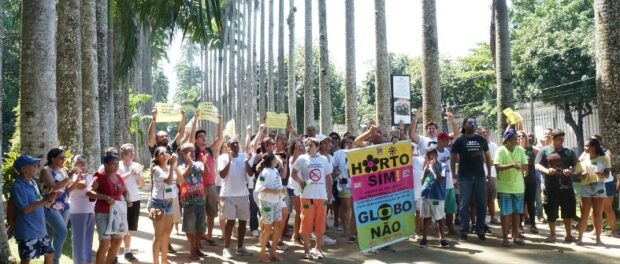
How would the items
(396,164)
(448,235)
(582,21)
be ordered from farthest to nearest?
1. (582,21)
2. (448,235)
3. (396,164)

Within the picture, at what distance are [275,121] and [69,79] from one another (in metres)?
4.96

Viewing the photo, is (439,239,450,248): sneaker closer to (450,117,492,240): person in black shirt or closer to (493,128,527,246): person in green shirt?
(450,117,492,240): person in black shirt

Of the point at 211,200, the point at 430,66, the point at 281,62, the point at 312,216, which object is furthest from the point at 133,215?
the point at 281,62

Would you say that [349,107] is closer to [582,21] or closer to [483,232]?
[483,232]

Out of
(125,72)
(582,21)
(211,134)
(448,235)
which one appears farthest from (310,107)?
(211,134)

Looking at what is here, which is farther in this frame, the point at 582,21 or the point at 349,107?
the point at 582,21

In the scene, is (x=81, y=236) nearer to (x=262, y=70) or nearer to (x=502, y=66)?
(x=502, y=66)

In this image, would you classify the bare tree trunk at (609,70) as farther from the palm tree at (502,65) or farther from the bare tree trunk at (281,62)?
the bare tree trunk at (281,62)

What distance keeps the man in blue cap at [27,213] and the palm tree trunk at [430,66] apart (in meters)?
8.53

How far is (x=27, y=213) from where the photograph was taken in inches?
253

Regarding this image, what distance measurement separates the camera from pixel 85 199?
7.79 m

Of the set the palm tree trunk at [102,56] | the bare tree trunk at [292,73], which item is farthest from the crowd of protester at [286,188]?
the bare tree trunk at [292,73]

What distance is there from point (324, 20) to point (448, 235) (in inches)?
486

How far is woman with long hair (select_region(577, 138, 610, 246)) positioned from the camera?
365 inches
